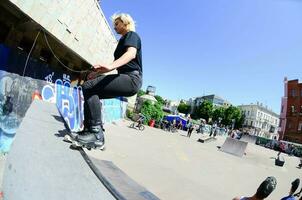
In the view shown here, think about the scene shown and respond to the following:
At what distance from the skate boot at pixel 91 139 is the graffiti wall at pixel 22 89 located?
2.50m

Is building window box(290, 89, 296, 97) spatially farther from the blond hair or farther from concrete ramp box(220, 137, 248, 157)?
the blond hair

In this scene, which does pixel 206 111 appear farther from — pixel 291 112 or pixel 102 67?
pixel 102 67

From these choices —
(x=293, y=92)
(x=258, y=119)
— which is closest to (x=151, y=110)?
(x=293, y=92)

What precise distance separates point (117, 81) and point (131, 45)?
417 millimetres

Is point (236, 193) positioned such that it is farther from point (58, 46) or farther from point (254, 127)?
point (254, 127)

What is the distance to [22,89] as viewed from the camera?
6035mm

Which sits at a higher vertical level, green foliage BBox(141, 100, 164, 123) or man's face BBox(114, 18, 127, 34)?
green foliage BBox(141, 100, 164, 123)

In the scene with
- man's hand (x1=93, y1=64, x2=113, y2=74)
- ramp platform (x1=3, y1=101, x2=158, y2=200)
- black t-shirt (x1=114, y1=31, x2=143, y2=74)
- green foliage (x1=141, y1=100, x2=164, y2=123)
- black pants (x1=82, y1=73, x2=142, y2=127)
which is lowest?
ramp platform (x1=3, y1=101, x2=158, y2=200)

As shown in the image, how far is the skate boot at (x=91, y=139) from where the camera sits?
3038mm

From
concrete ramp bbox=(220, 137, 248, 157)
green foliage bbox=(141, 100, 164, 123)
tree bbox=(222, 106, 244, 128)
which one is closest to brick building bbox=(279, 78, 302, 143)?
green foliage bbox=(141, 100, 164, 123)

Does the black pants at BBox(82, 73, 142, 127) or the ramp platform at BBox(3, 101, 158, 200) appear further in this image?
the black pants at BBox(82, 73, 142, 127)

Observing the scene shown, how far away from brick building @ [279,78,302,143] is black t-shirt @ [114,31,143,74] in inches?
2703

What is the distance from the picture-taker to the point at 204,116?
11169cm

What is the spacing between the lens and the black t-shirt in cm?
A: 312
